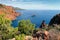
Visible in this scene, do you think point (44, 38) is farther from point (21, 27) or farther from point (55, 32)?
point (21, 27)

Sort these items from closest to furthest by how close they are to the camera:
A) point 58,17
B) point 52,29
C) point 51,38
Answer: point 51,38 → point 52,29 → point 58,17

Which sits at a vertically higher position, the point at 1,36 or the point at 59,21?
the point at 59,21

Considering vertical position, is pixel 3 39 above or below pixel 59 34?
below

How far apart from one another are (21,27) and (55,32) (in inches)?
508

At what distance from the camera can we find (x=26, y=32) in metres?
43.4

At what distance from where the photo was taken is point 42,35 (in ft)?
113

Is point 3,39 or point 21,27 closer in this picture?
point 3,39

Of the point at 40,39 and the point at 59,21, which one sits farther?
the point at 59,21

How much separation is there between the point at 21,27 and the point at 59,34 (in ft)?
45.7

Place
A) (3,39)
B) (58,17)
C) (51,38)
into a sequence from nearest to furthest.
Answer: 1. (51,38)
2. (3,39)
3. (58,17)

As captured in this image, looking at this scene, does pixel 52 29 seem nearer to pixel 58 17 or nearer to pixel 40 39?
pixel 40 39

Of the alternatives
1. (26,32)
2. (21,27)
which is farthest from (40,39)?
(21,27)

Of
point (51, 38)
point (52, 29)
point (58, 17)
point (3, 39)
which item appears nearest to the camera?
point (51, 38)

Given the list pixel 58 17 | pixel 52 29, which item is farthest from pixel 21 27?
pixel 52 29
